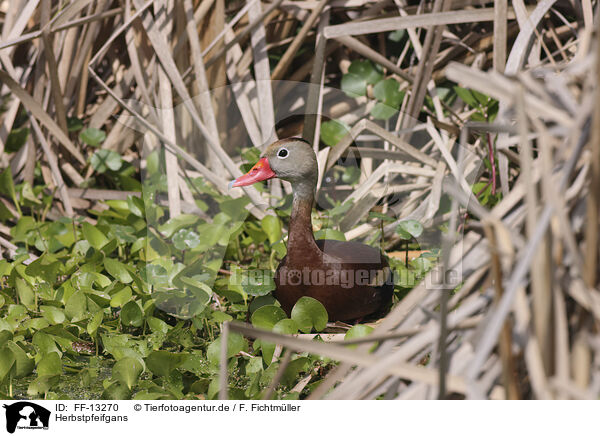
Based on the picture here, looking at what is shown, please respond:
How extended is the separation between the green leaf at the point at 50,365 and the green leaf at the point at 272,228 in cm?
100

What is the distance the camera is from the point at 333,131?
2.48m

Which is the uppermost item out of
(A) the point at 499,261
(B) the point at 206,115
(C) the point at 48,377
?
(B) the point at 206,115

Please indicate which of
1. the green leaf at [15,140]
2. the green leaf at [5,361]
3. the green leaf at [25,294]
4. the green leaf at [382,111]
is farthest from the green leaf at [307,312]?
the green leaf at [15,140]

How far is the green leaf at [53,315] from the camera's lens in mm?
1795

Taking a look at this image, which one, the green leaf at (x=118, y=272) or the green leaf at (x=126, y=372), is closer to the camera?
the green leaf at (x=126, y=372)

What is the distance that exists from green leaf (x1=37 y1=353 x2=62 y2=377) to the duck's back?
62 cm

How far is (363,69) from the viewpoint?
2.66 meters

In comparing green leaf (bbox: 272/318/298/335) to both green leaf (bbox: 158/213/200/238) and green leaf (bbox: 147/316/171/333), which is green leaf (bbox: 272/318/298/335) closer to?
green leaf (bbox: 147/316/171/333)

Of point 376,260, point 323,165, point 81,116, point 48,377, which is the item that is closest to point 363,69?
point 323,165

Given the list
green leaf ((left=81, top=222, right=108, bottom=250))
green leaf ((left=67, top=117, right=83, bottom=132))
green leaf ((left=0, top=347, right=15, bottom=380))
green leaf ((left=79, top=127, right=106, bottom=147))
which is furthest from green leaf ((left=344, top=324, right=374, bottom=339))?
green leaf ((left=67, top=117, right=83, bottom=132))

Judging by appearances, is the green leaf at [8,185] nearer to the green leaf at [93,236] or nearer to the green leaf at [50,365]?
the green leaf at [93,236]

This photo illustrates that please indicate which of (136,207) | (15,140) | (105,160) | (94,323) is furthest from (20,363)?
(15,140)

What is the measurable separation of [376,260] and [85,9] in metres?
1.70
